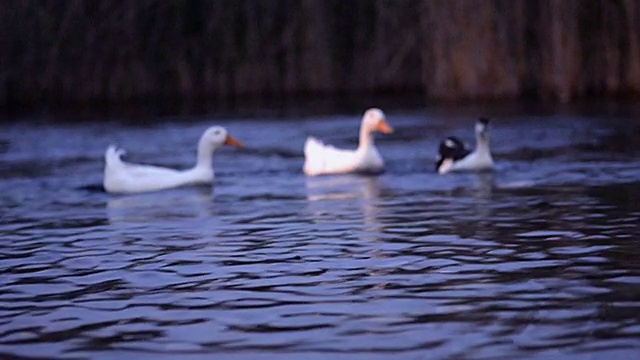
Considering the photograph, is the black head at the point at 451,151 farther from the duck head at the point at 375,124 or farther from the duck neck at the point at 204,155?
the duck neck at the point at 204,155

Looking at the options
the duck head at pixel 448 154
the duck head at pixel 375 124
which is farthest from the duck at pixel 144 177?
the duck head at pixel 448 154

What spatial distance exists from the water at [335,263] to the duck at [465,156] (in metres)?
0.21

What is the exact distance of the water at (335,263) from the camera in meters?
6.09

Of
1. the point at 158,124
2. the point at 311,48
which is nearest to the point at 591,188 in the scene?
the point at 158,124

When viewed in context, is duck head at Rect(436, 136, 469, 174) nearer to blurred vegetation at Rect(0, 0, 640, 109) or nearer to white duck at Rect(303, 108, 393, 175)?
white duck at Rect(303, 108, 393, 175)

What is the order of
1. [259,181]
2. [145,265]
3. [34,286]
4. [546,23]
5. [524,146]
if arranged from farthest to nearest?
[546,23] < [524,146] < [259,181] < [145,265] < [34,286]

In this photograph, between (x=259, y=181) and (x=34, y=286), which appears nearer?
(x=34, y=286)

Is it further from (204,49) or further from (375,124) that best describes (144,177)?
(204,49)

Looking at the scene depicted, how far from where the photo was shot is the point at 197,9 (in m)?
30.5

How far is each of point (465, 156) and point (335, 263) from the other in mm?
6766

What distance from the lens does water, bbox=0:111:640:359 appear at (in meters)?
6.09

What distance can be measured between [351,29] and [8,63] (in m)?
7.20

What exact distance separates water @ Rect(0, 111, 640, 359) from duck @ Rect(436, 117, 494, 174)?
0.21m

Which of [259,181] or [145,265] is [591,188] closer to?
[259,181]
